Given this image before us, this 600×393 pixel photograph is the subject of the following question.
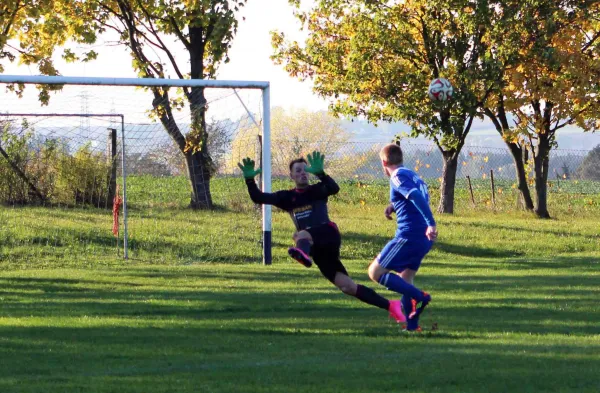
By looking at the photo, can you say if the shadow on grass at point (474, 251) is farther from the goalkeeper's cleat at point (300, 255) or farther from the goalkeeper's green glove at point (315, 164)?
the goalkeeper's cleat at point (300, 255)

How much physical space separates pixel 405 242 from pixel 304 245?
1023mm

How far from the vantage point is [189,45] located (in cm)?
2831

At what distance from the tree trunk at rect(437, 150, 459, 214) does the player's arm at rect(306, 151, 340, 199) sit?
20767 millimetres

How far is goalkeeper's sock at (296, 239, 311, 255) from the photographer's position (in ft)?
32.4

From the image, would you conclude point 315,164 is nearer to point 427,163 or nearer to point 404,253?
point 404,253

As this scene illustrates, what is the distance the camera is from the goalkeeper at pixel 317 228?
9.95 m

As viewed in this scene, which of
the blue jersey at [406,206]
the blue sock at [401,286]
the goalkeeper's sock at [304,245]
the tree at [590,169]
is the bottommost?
the blue sock at [401,286]

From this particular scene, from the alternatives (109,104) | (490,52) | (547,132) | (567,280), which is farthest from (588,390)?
(547,132)

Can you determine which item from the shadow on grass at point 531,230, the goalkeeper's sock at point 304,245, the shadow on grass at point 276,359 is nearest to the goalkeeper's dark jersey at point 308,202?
the goalkeeper's sock at point 304,245

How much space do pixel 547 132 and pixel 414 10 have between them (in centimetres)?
562

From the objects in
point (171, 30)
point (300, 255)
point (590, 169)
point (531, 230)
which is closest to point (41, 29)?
point (171, 30)

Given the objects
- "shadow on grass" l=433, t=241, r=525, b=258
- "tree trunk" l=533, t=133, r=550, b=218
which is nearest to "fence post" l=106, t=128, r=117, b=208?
"shadow on grass" l=433, t=241, r=525, b=258

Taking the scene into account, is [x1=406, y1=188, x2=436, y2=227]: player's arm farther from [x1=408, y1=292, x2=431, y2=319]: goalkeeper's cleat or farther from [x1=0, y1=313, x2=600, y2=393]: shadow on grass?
[x1=0, y1=313, x2=600, y2=393]: shadow on grass

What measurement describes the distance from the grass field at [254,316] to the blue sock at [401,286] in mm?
387
